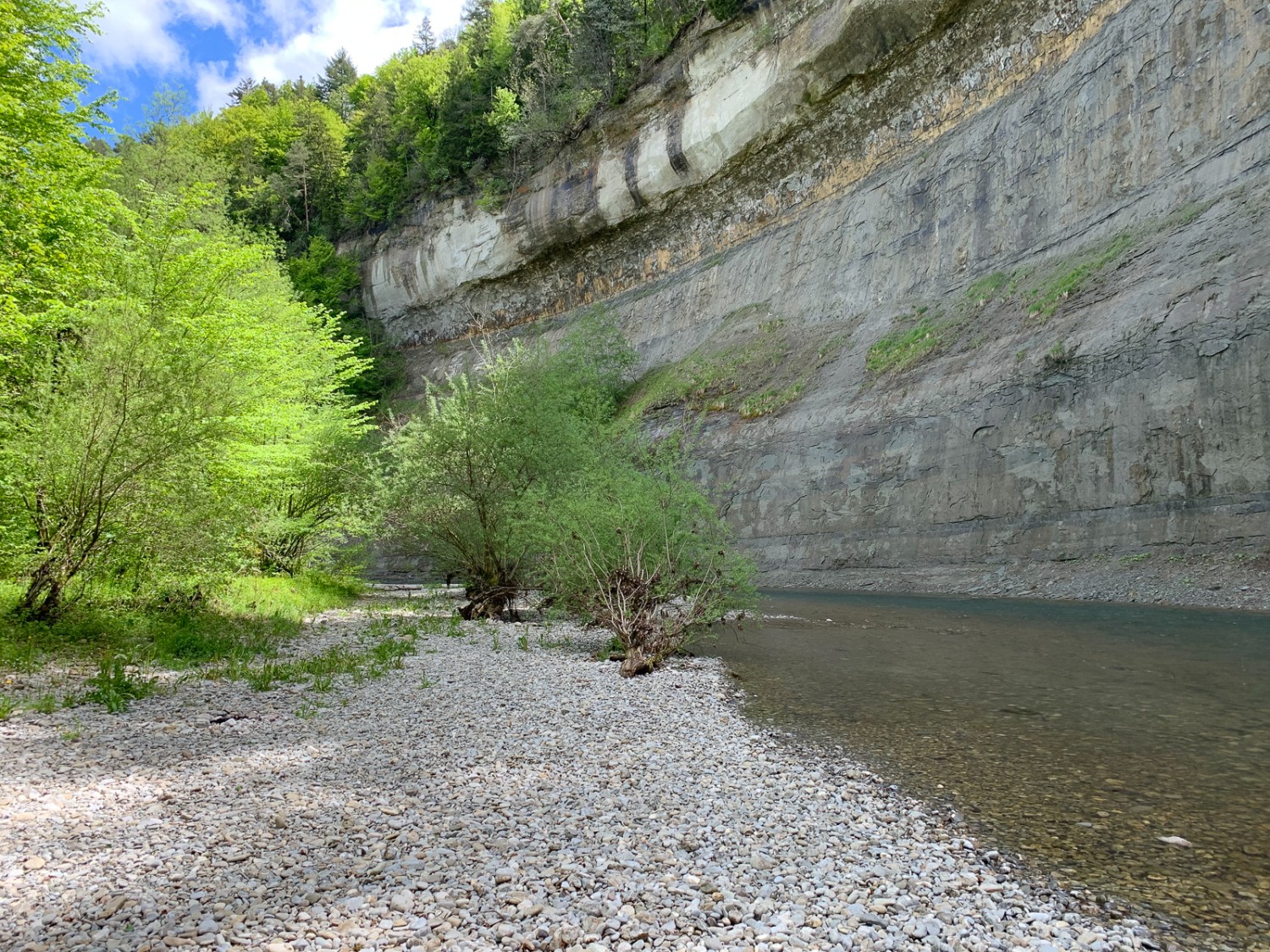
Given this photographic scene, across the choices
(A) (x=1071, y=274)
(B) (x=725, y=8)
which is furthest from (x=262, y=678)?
(B) (x=725, y=8)

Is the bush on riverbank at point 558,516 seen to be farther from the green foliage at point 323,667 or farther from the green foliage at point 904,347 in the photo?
the green foliage at point 904,347

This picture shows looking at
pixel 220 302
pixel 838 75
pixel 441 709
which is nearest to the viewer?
pixel 441 709

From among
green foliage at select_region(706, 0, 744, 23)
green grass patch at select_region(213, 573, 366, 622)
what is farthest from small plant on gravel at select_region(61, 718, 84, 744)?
green foliage at select_region(706, 0, 744, 23)

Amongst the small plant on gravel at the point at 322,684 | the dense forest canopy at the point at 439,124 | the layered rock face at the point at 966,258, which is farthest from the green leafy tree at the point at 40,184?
the dense forest canopy at the point at 439,124

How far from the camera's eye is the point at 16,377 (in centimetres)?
1088

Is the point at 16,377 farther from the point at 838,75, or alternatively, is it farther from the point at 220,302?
the point at 838,75

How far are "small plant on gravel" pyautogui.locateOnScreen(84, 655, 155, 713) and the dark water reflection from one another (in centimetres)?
649

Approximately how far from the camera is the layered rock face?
699 inches

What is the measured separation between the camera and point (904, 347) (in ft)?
89.4

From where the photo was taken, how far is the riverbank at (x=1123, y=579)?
14922 millimetres

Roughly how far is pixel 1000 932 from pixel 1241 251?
20848mm

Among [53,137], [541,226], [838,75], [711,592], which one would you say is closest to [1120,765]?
[711,592]

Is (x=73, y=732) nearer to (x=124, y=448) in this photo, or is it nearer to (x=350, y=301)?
(x=124, y=448)

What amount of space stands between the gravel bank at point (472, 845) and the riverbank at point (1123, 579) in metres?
13.9
